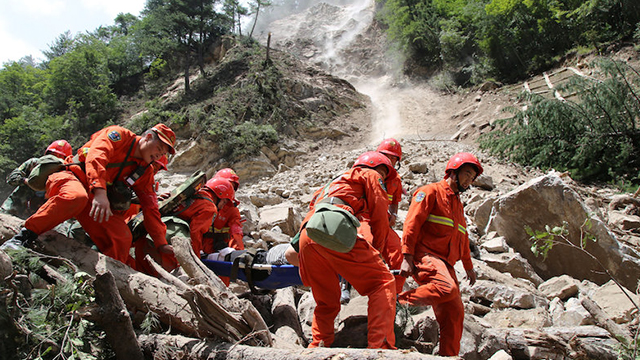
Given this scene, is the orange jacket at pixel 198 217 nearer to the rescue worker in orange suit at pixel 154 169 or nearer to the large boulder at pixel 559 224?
the rescue worker in orange suit at pixel 154 169

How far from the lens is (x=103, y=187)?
2758mm

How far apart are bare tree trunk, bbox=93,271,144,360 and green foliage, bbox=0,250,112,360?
130 millimetres

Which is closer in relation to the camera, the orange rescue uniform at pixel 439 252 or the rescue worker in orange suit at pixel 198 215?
the orange rescue uniform at pixel 439 252

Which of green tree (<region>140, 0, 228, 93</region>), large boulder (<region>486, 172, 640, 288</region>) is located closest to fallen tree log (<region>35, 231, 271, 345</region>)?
large boulder (<region>486, 172, 640, 288</region>)

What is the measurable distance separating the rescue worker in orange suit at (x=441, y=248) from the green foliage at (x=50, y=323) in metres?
2.10

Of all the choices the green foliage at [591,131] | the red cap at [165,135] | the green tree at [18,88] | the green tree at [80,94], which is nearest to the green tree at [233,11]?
the green tree at [80,94]

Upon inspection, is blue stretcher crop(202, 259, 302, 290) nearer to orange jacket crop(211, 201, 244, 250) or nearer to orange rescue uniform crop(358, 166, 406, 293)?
orange rescue uniform crop(358, 166, 406, 293)

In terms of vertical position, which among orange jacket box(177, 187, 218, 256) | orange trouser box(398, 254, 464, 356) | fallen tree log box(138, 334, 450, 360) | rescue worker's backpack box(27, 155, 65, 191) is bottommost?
orange trouser box(398, 254, 464, 356)

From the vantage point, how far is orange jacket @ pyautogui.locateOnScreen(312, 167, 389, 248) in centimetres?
291

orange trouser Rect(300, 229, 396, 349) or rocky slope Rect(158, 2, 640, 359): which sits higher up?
orange trouser Rect(300, 229, 396, 349)

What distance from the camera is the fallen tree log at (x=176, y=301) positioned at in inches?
81.2

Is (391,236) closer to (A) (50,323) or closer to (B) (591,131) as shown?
(A) (50,323)

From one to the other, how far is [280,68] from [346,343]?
66.1 ft

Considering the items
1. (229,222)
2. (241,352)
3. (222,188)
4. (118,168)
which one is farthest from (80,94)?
(241,352)
